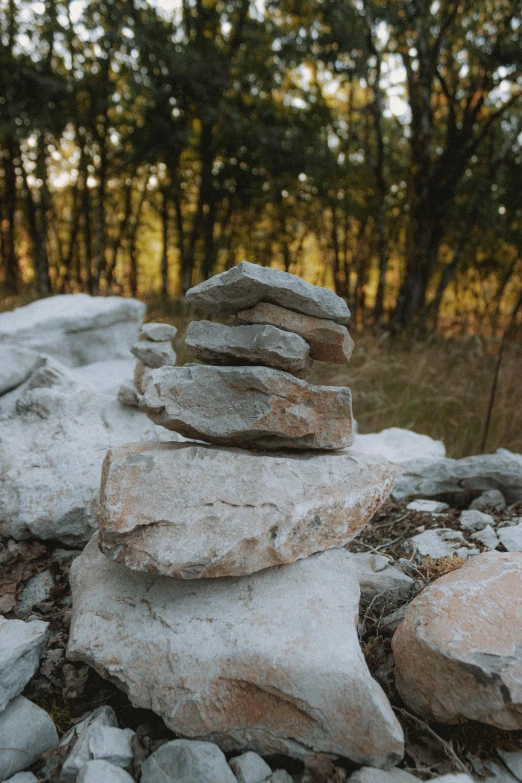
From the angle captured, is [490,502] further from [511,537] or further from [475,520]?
[511,537]

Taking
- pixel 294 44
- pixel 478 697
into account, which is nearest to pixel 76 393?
pixel 478 697

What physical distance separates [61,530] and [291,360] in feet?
5.99

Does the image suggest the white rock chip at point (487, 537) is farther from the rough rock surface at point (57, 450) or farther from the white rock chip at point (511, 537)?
the rough rock surface at point (57, 450)

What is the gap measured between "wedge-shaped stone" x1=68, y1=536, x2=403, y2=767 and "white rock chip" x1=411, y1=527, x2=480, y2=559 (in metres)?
0.99

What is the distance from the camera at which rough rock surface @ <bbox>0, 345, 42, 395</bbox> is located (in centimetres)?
461

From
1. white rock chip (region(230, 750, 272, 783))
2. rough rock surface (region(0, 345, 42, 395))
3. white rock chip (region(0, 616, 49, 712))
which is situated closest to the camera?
white rock chip (region(230, 750, 272, 783))

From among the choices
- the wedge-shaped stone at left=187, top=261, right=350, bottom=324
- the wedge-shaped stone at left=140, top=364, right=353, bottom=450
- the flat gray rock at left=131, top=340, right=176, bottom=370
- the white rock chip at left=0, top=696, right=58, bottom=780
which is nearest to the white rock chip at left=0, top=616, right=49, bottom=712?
the white rock chip at left=0, top=696, right=58, bottom=780

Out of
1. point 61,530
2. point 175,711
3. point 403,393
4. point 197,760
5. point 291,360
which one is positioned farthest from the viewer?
point 403,393

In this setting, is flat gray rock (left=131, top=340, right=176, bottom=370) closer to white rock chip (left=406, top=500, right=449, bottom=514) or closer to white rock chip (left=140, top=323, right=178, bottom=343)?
white rock chip (left=140, top=323, right=178, bottom=343)

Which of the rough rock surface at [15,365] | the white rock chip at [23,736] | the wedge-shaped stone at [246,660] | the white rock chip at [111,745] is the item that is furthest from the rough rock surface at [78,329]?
the white rock chip at [111,745]

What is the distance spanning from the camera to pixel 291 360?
2.90 meters

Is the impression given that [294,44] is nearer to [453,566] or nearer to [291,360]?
[291,360]

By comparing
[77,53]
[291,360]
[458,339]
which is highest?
[77,53]

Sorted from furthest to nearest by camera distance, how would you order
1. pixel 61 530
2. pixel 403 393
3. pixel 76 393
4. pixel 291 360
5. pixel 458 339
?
pixel 458 339 < pixel 403 393 < pixel 76 393 < pixel 61 530 < pixel 291 360
